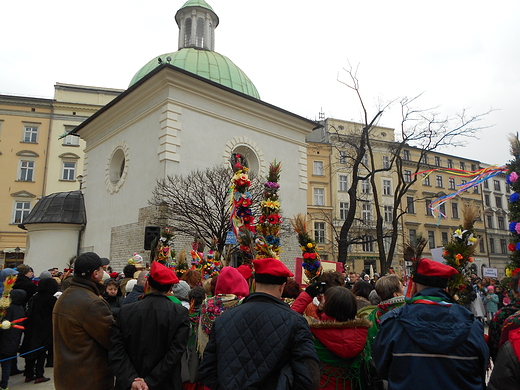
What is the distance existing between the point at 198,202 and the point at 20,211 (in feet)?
83.9

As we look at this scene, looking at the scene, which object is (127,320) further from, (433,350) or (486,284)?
(486,284)

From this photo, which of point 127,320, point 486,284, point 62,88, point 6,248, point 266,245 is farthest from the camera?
point 62,88

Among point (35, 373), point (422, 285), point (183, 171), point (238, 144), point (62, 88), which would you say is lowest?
point (35, 373)

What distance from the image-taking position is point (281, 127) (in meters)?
20.9

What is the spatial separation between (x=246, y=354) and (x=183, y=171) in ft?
47.0

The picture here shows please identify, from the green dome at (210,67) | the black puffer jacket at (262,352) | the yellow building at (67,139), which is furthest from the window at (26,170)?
the black puffer jacket at (262,352)

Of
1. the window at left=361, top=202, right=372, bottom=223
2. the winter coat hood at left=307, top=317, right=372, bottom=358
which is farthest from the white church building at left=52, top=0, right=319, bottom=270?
the window at left=361, top=202, right=372, bottom=223

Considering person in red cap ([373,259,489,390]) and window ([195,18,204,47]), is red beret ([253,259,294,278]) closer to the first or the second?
person in red cap ([373,259,489,390])

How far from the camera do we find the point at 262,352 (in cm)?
248

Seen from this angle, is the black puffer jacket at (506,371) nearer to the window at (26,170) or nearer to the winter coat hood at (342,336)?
the winter coat hood at (342,336)

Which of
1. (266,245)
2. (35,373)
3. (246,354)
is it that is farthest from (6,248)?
(246,354)

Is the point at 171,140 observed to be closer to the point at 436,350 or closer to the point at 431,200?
the point at 436,350

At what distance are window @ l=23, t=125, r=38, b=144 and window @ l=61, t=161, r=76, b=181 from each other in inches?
130

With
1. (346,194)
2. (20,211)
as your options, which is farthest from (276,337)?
(346,194)
